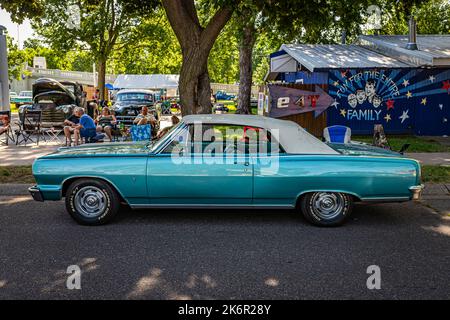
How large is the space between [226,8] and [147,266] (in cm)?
748

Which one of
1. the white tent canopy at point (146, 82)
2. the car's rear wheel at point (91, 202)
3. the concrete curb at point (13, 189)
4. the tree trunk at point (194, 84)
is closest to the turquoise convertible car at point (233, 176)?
the car's rear wheel at point (91, 202)

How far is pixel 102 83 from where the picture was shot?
1266 inches

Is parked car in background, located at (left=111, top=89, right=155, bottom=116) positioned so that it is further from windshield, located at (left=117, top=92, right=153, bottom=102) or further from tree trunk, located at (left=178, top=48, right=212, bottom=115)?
tree trunk, located at (left=178, top=48, right=212, bottom=115)

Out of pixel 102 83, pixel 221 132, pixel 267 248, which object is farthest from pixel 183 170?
pixel 102 83

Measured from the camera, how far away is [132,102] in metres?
22.3

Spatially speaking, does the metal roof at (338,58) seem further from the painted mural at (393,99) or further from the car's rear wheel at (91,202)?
the car's rear wheel at (91,202)

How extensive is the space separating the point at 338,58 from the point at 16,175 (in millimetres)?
11728

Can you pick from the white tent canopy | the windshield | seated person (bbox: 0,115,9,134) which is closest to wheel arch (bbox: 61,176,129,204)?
seated person (bbox: 0,115,9,134)

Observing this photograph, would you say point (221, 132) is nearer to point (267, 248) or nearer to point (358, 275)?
point (267, 248)

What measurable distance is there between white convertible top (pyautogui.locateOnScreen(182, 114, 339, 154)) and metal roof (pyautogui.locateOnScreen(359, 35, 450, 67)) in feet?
33.2

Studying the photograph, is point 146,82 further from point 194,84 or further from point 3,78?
point 194,84

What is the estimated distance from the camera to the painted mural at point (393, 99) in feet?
54.3

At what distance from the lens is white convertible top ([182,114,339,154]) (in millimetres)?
6230

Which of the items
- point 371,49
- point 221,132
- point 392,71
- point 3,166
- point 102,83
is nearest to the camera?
point 221,132
